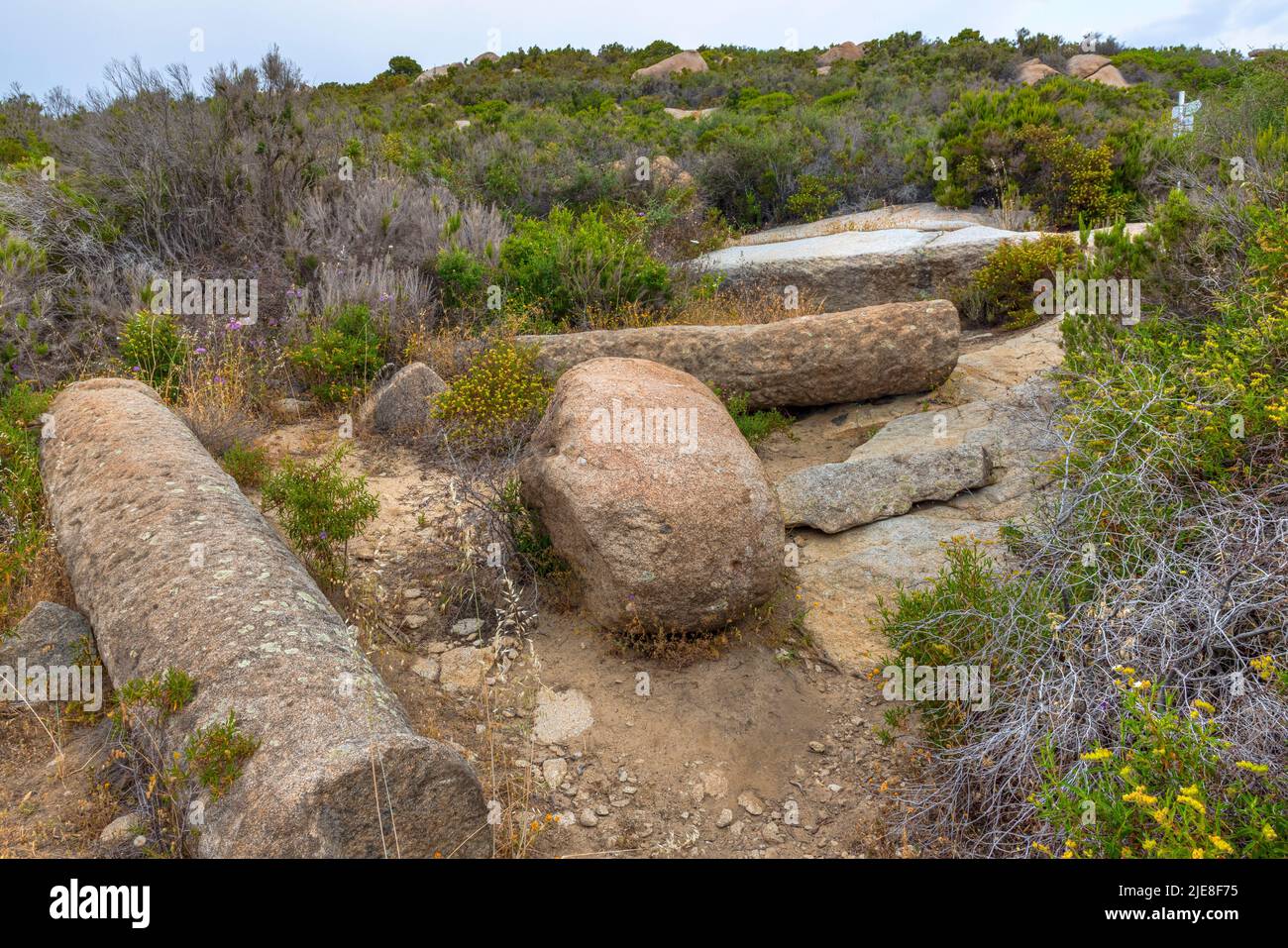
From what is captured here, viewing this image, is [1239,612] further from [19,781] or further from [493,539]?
[19,781]

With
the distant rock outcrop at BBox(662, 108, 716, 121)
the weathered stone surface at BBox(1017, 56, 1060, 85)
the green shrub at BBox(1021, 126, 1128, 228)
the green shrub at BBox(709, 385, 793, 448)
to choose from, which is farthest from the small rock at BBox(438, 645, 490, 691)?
the weathered stone surface at BBox(1017, 56, 1060, 85)

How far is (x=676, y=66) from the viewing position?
2897 cm

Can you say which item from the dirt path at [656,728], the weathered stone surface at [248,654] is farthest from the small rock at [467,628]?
the weathered stone surface at [248,654]

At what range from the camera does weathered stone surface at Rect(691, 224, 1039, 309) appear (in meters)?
9.19

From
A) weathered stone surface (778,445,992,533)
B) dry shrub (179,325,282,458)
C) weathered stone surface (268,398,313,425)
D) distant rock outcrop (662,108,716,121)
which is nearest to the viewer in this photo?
weathered stone surface (778,445,992,533)

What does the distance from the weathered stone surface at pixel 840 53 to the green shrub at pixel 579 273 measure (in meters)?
25.4

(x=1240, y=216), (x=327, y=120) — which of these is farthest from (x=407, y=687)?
(x=327, y=120)

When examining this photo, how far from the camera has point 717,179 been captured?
13.6 meters

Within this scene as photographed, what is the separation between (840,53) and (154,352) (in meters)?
30.8

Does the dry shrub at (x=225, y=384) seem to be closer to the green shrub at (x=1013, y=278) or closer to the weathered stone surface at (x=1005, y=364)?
the weathered stone surface at (x=1005, y=364)

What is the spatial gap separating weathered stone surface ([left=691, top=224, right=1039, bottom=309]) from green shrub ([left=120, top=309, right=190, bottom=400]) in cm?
526

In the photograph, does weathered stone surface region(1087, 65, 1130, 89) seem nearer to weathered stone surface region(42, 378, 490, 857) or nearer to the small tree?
the small tree

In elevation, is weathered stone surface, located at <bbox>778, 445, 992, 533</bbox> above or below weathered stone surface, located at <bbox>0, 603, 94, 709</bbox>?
above

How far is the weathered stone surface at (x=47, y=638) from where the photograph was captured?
4070 millimetres
